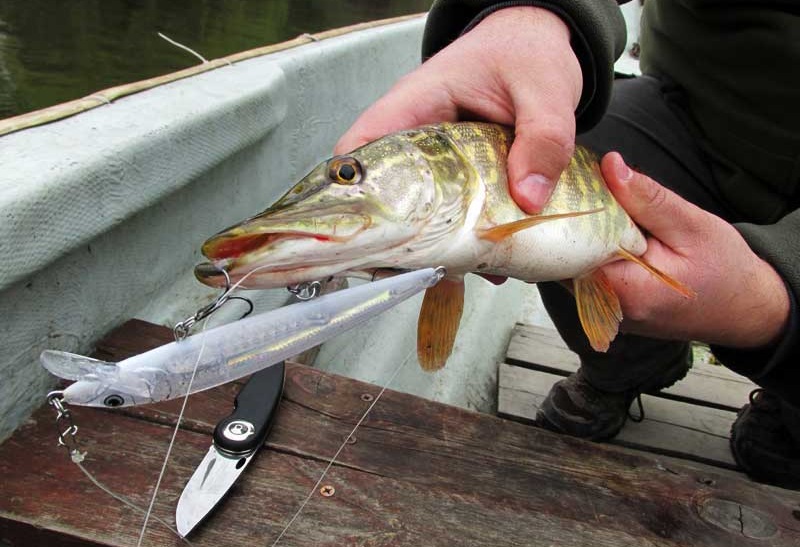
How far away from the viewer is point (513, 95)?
3.89ft

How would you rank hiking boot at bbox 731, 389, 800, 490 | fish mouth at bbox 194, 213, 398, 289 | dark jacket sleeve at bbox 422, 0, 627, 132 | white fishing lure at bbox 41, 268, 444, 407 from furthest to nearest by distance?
hiking boot at bbox 731, 389, 800, 490 < dark jacket sleeve at bbox 422, 0, 627, 132 < fish mouth at bbox 194, 213, 398, 289 < white fishing lure at bbox 41, 268, 444, 407

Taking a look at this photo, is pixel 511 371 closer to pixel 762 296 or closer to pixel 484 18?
pixel 762 296

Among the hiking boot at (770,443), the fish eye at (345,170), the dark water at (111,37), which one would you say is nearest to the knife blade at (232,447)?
the fish eye at (345,170)

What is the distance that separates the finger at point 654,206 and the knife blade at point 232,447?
2.94 ft

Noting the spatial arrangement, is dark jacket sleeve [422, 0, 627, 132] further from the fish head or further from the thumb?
the fish head

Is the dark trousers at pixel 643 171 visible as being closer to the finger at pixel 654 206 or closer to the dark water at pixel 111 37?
the finger at pixel 654 206

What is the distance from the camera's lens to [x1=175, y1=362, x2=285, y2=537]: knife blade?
1.04m

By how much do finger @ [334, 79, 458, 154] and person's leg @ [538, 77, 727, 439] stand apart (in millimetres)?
751

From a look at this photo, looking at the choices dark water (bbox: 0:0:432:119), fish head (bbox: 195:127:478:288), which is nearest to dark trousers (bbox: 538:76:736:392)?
fish head (bbox: 195:127:478:288)

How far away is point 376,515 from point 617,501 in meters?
0.56

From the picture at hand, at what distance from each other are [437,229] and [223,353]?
1.47ft

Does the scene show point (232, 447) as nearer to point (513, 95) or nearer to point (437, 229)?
point (437, 229)

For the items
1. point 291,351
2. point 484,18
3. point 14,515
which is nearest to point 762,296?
point 484,18

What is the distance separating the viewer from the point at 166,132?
1379 mm
